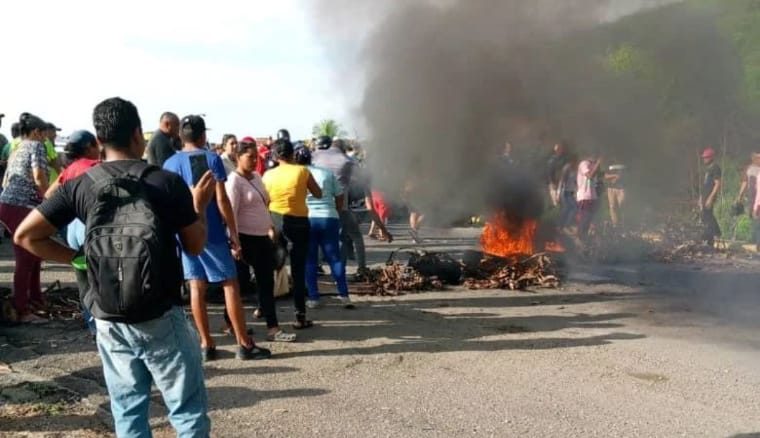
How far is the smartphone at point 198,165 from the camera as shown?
4707 millimetres

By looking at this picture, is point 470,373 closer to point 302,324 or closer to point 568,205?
point 302,324

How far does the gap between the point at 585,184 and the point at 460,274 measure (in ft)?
12.7

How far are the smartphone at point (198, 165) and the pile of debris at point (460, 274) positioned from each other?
3487 millimetres

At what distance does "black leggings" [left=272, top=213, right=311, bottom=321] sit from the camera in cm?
598

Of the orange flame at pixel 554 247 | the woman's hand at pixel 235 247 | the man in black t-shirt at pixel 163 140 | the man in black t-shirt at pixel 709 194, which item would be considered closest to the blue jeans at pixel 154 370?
the woman's hand at pixel 235 247

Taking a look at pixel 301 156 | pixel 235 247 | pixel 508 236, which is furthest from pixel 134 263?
pixel 508 236

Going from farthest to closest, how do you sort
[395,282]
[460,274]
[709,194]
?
[709,194], [460,274], [395,282]

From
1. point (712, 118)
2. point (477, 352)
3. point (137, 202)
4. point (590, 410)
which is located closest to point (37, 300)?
point (477, 352)

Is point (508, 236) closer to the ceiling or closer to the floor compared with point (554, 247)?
closer to the ceiling

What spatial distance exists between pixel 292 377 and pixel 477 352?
155 centimetres

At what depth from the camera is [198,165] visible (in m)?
4.71

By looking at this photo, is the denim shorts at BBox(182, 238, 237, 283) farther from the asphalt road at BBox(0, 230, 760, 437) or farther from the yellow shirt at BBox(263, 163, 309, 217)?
the yellow shirt at BBox(263, 163, 309, 217)

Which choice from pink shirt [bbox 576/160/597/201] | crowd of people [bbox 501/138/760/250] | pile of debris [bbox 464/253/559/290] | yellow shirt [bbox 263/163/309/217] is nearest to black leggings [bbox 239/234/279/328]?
yellow shirt [bbox 263/163/309/217]

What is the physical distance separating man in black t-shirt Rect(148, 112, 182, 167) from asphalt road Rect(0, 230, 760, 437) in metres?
1.64
